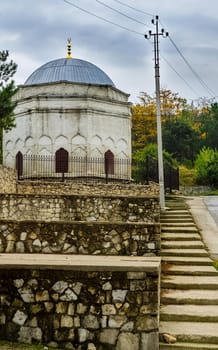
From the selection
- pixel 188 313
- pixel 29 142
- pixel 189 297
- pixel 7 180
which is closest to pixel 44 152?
pixel 29 142

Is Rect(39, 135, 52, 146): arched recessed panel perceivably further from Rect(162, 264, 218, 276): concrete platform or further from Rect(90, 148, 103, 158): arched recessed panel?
Rect(162, 264, 218, 276): concrete platform

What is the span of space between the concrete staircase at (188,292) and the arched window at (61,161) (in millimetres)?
12738

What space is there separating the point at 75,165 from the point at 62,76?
5.57 metres

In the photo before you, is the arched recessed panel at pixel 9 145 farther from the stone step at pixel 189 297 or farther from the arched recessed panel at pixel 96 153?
the stone step at pixel 189 297

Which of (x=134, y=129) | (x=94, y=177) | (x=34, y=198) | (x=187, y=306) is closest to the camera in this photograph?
(x=187, y=306)

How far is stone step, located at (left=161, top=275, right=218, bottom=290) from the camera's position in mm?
8461

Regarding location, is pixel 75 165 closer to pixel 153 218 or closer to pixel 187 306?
pixel 153 218

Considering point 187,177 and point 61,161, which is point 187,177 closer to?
point 187,177

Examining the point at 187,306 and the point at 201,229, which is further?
the point at 201,229

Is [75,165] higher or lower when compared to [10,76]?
lower

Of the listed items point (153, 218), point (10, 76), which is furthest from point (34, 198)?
point (10, 76)

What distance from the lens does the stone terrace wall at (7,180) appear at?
703 inches

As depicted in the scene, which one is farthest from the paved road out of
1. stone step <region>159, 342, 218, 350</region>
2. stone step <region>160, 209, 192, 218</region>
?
stone step <region>159, 342, 218, 350</region>

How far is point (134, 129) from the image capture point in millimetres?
42688
